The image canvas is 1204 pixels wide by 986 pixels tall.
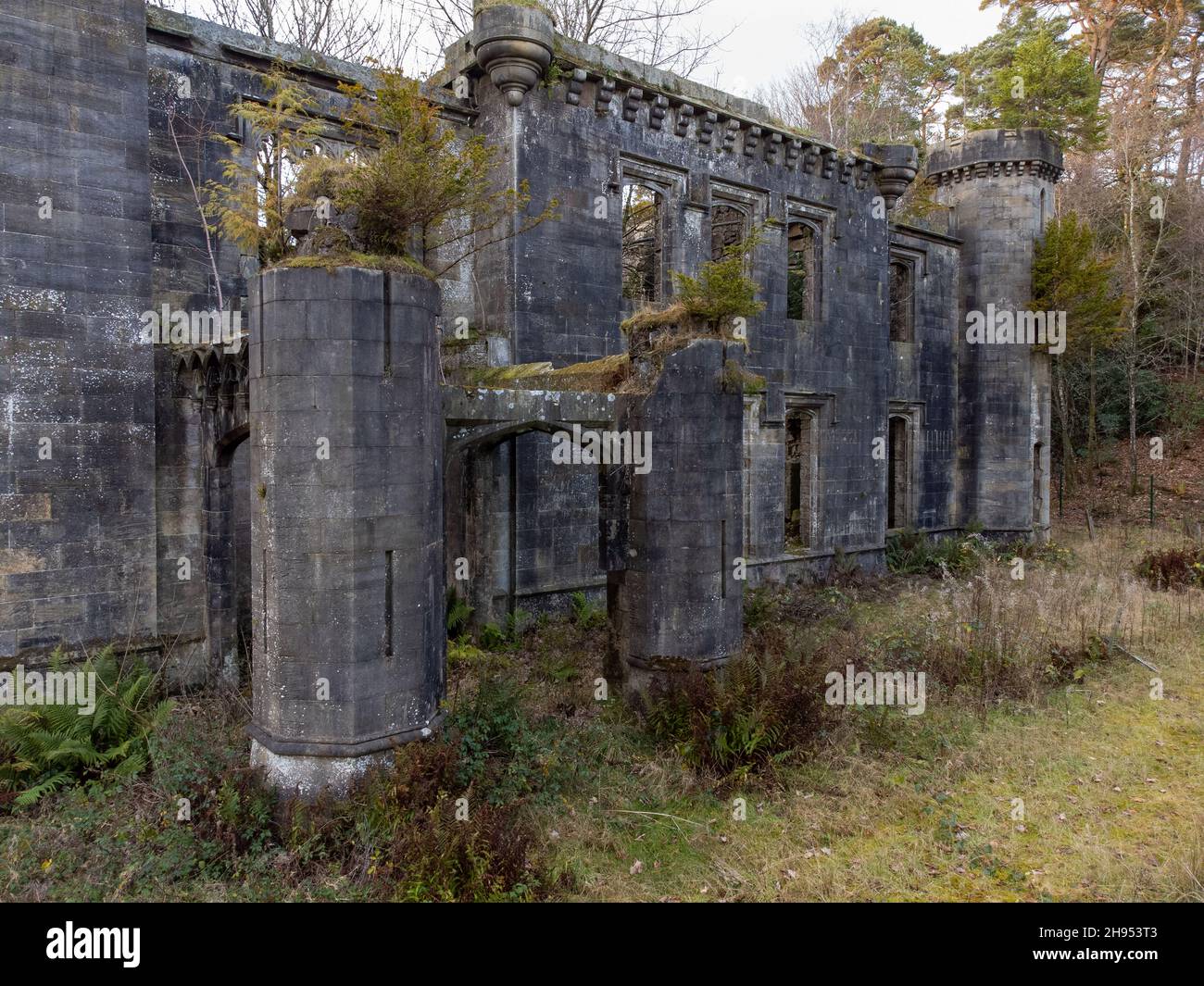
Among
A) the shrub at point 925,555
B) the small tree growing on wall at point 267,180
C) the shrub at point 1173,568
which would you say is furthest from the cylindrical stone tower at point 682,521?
the shrub at point 1173,568

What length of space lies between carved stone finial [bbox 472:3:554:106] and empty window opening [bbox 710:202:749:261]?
464cm

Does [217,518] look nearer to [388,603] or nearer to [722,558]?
[388,603]

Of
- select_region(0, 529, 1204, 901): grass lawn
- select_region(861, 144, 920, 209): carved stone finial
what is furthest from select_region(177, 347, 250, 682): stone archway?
select_region(861, 144, 920, 209): carved stone finial

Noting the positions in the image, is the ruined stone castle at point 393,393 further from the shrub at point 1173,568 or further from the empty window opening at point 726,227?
the shrub at point 1173,568

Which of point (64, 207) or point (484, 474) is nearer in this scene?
point (64, 207)

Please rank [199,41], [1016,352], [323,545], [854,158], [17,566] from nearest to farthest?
1. [323,545]
2. [17,566]
3. [199,41]
4. [854,158]
5. [1016,352]

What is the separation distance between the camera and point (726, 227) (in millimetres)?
15820

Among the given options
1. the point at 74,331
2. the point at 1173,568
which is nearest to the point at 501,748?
the point at 74,331

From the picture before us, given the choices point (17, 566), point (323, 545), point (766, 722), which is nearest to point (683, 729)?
point (766, 722)

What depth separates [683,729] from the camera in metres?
7.89

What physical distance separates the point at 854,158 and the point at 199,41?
12.9m

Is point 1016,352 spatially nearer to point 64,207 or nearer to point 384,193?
point 384,193

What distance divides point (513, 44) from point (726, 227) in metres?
6.32

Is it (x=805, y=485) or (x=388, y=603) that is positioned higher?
(x=805, y=485)
